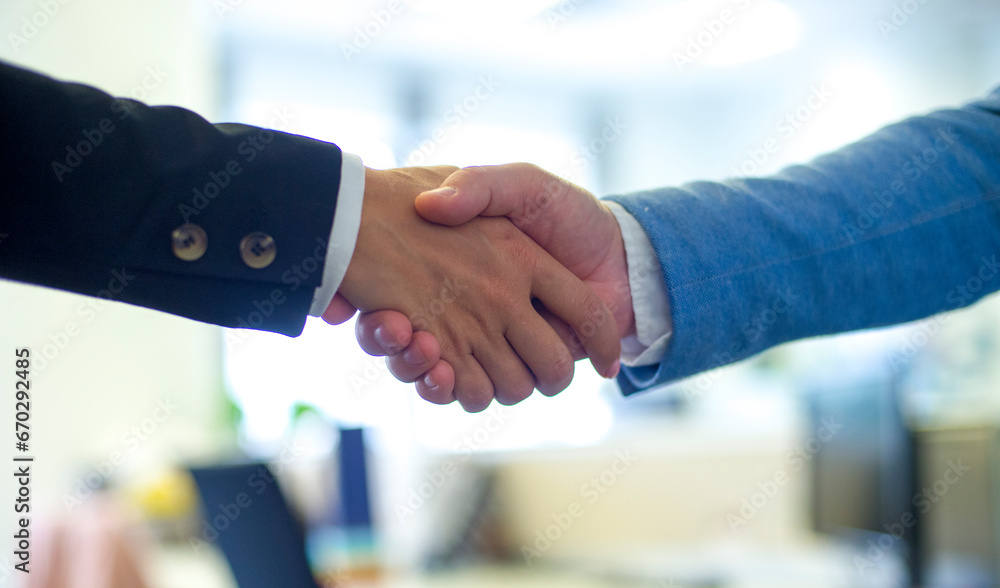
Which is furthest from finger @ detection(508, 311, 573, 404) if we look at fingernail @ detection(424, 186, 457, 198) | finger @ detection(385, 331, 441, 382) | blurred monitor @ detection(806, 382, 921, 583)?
blurred monitor @ detection(806, 382, 921, 583)

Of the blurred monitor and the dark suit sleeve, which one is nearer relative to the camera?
the dark suit sleeve

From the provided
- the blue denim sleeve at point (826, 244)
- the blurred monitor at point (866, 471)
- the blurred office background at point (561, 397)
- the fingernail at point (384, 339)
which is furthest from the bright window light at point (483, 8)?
the fingernail at point (384, 339)

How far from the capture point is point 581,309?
1.13 m

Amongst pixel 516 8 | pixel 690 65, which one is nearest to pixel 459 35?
pixel 516 8

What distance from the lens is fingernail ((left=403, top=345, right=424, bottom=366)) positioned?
3.45ft

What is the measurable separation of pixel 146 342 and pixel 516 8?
109 inches

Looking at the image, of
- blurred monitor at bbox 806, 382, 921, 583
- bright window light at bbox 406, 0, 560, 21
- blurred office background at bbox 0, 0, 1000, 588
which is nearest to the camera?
blurred monitor at bbox 806, 382, 921, 583

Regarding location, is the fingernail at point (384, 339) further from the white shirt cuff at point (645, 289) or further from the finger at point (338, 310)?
the white shirt cuff at point (645, 289)

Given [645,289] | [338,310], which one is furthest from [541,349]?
[338,310]

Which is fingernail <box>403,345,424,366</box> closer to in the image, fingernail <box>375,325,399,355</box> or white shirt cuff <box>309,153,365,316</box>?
fingernail <box>375,325,399,355</box>

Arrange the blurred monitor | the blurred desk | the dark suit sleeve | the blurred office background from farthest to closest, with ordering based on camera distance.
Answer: the blurred office background, the blurred desk, the blurred monitor, the dark suit sleeve

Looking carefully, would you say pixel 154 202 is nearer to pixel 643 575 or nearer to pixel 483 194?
pixel 483 194

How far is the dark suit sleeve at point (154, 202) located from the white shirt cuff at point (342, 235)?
0.06 ft

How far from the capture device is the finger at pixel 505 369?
1114mm
